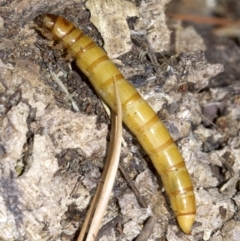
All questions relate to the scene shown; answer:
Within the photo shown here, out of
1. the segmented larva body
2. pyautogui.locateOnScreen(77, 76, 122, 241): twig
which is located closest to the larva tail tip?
the segmented larva body

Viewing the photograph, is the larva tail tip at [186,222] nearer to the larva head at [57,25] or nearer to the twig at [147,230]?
the twig at [147,230]

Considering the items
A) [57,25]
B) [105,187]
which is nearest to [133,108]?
[105,187]

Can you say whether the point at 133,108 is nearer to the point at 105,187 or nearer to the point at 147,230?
the point at 105,187

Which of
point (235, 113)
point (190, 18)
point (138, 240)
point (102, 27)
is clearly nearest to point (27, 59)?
point (102, 27)

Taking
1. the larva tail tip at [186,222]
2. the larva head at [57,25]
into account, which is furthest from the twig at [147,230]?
the larva head at [57,25]

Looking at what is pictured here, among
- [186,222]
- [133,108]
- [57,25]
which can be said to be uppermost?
[57,25]
